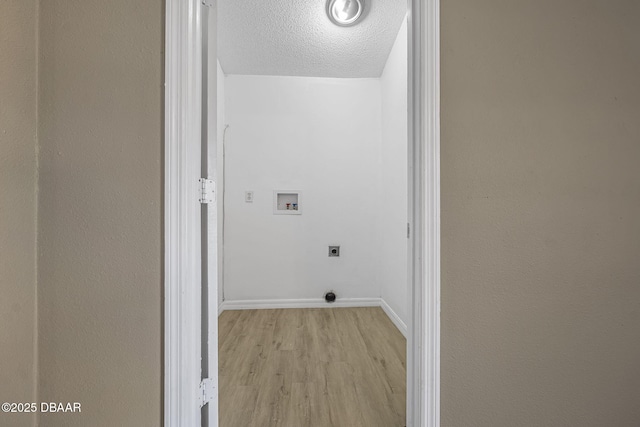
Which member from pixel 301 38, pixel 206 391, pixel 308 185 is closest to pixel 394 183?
pixel 308 185

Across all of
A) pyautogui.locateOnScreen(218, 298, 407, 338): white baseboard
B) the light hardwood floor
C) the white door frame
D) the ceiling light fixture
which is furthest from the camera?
pyautogui.locateOnScreen(218, 298, 407, 338): white baseboard

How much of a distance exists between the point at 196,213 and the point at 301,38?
207 centimetres

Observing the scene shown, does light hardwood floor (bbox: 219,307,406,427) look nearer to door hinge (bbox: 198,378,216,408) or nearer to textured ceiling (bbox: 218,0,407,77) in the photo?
door hinge (bbox: 198,378,216,408)

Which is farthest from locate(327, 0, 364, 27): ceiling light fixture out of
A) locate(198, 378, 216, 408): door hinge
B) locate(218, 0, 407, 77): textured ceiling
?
locate(198, 378, 216, 408): door hinge

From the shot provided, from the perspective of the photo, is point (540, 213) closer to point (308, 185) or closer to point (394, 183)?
point (394, 183)

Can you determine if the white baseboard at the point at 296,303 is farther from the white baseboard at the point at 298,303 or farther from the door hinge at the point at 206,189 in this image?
the door hinge at the point at 206,189

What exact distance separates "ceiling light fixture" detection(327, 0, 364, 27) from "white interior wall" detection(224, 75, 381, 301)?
900 mm

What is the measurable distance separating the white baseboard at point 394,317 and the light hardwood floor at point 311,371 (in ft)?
0.15

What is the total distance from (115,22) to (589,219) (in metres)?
1.86

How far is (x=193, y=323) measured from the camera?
0.96 m

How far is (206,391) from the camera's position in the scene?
3.42 ft

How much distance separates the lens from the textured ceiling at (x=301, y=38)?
6.68 feet

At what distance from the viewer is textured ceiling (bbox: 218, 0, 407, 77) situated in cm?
204

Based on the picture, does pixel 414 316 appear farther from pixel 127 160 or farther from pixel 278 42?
pixel 278 42
